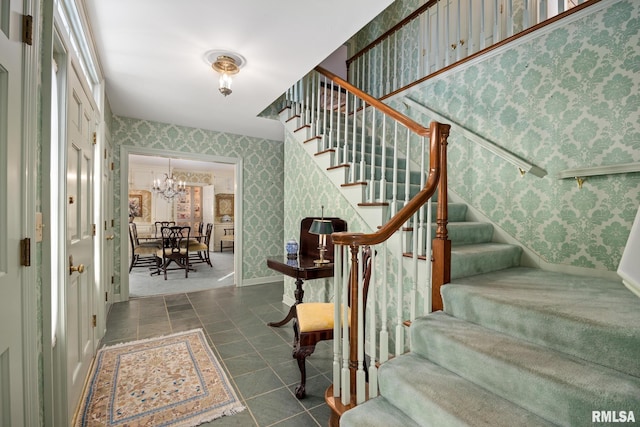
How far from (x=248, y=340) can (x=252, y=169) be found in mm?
3050

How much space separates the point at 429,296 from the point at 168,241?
17.9 ft

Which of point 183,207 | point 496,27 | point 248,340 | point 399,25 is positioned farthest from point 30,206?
point 183,207

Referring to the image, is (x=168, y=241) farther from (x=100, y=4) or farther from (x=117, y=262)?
(x=100, y=4)

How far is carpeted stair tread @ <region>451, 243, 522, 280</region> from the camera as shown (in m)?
2.05

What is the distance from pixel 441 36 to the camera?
11.6ft

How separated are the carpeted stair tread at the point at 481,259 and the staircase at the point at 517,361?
0.20 feet

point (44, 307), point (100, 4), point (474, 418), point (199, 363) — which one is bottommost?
point (199, 363)

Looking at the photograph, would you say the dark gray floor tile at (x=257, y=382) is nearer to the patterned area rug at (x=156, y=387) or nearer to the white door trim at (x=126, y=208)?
the patterned area rug at (x=156, y=387)

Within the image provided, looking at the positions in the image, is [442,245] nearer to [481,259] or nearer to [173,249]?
[481,259]

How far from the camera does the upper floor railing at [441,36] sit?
8.57 feet

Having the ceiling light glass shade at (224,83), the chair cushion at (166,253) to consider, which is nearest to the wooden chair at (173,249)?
the chair cushion at (166,253)

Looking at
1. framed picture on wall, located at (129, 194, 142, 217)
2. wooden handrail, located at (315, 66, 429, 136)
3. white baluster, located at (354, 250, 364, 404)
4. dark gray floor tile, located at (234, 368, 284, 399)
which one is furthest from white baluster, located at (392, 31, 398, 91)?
framed picture on wall, located at (129, 194, 142, 217)

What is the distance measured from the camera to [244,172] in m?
5.00

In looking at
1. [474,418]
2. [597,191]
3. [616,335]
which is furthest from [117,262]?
[597,191]
